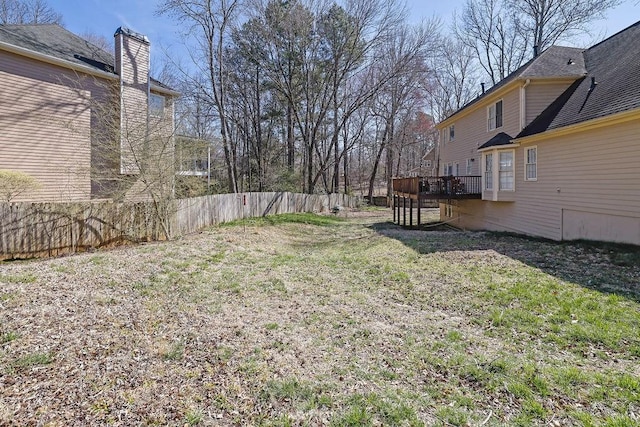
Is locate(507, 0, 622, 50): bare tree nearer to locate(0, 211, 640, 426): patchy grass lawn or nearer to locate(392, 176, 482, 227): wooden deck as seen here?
locate(392, 176, 482, 227): wooden deck

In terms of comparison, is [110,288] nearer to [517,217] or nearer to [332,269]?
[332,269]

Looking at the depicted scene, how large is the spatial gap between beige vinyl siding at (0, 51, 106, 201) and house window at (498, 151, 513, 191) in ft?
48.1

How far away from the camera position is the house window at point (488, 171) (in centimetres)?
1431

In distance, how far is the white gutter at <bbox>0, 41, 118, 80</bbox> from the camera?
10.4 meters

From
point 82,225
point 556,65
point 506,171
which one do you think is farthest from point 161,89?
point 556,65

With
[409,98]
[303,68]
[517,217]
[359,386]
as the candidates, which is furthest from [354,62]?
[359,386]

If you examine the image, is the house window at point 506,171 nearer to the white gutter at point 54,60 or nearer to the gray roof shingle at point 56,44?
the white gutter at point 54,60

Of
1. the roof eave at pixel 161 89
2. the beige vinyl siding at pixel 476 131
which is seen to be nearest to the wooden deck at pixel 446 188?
the beige vinyl siding at pixel 476 131

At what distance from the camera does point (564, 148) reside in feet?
34.8

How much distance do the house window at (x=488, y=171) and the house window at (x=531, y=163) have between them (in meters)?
1.72

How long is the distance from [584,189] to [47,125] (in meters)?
16.9

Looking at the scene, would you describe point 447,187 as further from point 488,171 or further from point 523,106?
point 523,106

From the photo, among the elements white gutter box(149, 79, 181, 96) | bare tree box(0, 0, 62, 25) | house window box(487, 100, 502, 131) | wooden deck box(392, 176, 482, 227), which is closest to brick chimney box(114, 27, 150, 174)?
white gutter box(149, 79, 181, 96)

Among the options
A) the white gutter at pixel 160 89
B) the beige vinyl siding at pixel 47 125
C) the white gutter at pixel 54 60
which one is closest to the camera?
the white gutter at pixel 54 60
